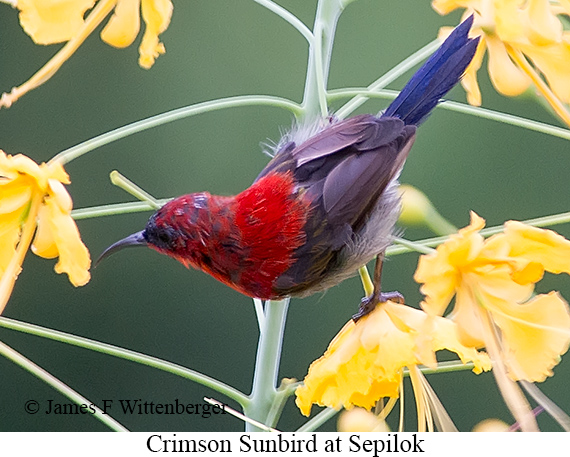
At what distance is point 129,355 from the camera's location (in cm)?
76

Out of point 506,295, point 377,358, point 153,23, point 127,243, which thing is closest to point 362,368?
point 377,358

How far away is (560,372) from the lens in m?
0.79

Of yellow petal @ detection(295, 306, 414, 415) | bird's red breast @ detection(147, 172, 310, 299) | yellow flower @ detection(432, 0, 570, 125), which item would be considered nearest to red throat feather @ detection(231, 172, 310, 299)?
bird's red breast @ detection(147, 172, 310, 299)

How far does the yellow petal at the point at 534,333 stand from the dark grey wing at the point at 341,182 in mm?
165

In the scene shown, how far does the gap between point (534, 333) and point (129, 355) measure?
42 cm

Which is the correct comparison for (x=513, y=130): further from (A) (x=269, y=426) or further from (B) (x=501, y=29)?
(A) (x=269, y=426)

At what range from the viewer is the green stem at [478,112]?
728 mm

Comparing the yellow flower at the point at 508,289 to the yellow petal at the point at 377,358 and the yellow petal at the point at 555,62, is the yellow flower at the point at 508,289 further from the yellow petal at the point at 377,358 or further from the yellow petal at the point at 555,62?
the yellow petal at the point at 555,62

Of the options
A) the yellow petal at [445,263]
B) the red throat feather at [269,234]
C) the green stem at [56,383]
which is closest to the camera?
the yellow petal at [445,263]

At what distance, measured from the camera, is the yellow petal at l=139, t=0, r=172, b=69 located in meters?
0.65

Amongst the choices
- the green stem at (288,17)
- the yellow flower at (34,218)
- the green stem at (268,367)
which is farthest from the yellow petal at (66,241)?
the green stem at (288,17)

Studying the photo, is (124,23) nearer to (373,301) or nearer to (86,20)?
(86,20)

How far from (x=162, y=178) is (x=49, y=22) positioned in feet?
0.69
